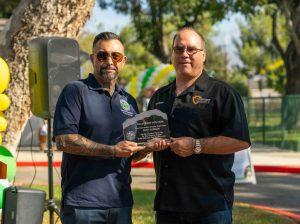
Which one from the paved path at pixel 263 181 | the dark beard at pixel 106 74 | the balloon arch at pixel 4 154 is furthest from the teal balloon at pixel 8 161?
the dark beard at pixel 106 74

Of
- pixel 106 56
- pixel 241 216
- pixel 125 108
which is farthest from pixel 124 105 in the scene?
pixel 241 216

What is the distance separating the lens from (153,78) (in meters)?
25.4

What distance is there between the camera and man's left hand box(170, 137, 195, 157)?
4.59 meters

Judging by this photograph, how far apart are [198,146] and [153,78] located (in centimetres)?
2079

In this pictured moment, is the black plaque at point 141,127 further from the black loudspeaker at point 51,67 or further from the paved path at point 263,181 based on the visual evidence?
the paved path at point 263,181

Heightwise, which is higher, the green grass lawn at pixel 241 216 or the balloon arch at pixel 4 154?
the balloon arch at pixel 4 154

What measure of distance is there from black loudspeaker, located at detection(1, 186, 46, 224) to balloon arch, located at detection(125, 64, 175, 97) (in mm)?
17731

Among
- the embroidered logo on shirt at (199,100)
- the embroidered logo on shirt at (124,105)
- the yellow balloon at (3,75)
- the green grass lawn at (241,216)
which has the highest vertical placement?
the yellow balloon at (3,75)

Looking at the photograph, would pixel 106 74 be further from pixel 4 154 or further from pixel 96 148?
pixel 4 154

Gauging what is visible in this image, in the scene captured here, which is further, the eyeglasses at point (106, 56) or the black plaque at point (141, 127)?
Answer: the eyeglasses at point (106, 56)

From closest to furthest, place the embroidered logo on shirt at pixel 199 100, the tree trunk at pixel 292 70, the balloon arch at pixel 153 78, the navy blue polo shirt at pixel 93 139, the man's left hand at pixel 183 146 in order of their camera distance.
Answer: the man's left hand at pixel 183 146
the embroidered logo on shirt at pixel 199 100
the navy blue polo shirt at pixel 93 139
the balloon arch at pixel 153 78
the tree trunk at pixel 292 70

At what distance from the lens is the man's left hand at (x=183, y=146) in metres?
4.59

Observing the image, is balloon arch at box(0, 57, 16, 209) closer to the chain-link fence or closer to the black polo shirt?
the black polo shirt

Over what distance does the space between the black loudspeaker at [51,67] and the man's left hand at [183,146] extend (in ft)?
15.5
